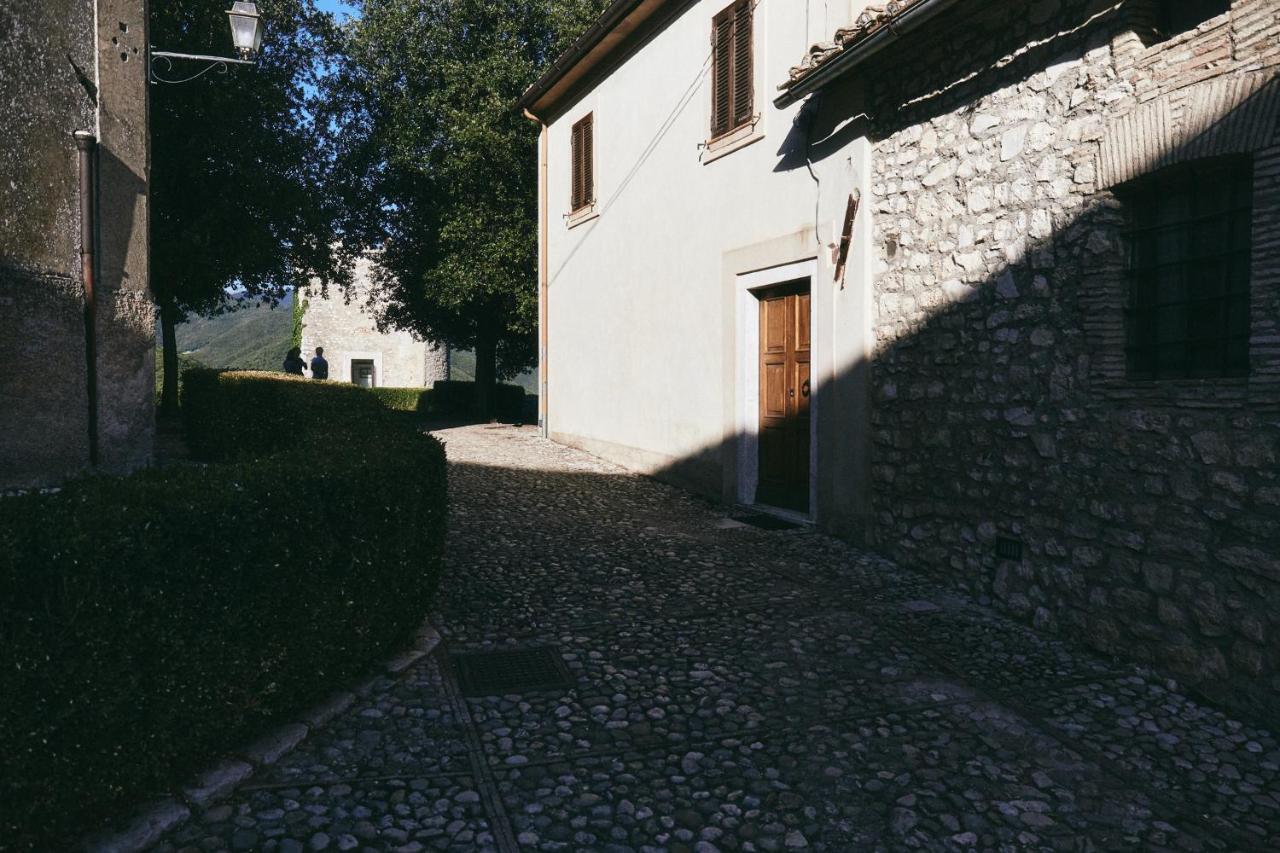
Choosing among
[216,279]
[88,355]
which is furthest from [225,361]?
[88,355]

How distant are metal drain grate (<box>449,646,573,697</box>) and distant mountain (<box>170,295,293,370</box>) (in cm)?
8849

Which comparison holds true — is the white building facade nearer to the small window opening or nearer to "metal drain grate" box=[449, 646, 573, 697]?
"metal drain grate" box=[449, 646, 573, 697]

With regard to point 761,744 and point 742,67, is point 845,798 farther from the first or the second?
point 742,67

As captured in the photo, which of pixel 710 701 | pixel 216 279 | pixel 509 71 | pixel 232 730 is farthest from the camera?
pixel 509 71

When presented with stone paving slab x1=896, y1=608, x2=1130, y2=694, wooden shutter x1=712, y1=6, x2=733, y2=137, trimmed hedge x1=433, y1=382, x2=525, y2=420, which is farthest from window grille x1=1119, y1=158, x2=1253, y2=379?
trimmed hedge x1=433, y1=382, x2=525, y2=420

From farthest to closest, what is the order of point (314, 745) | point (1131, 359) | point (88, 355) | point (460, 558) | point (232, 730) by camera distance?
point (88, 355) < point (460, 558) < point (1131, 359) < point (314, 745) < point (232, 730)

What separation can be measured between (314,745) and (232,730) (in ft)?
1.25

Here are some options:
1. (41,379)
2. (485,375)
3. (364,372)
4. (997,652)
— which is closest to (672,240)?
(41,379)

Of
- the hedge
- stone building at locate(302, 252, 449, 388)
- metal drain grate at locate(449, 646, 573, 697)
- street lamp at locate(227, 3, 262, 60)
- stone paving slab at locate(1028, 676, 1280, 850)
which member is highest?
street lamp at locate(227, 3, 262, 60)

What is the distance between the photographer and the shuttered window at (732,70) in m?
8.59

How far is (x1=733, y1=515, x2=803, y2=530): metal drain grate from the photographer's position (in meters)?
7.72

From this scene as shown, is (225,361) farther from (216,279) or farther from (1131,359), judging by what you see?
(1131,359)

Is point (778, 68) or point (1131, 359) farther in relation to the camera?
point (778, 68)

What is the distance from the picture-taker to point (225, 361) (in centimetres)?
12538
